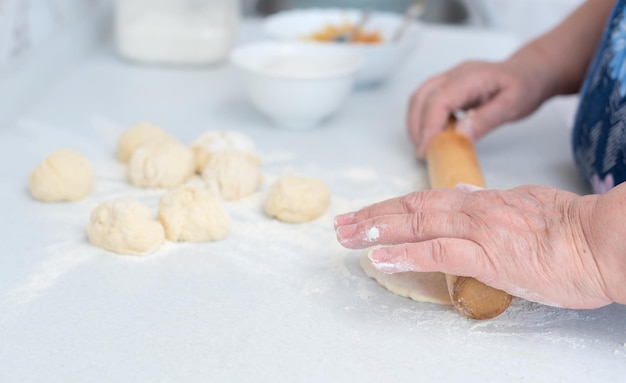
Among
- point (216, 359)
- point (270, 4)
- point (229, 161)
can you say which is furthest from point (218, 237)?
point (270, 4)

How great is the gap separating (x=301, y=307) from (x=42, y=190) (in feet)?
1.55

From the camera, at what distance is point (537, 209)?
878 millimetres

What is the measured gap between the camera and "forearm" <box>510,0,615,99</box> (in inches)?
54.9

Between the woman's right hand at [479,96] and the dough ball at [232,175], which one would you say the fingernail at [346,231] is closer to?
the dough ball at [232,175]

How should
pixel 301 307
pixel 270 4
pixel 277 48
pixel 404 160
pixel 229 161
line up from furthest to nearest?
pixel 270 4 < pixel 277 48 < pixel 404 160 < pixel 229 161 < pixel 301 307

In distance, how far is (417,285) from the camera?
0.94m

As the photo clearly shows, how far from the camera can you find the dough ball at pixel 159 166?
119 cm

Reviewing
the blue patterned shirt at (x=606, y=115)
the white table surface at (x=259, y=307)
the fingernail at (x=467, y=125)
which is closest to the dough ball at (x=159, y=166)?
the white table surface at (x=259, y=307)

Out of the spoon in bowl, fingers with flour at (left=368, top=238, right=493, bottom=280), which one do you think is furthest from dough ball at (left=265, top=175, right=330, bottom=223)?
the spoon in bowl

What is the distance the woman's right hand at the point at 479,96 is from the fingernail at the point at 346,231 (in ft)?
1.47

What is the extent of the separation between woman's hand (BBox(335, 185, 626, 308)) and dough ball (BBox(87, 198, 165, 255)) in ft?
0.97

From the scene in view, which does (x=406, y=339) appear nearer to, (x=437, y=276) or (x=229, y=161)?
(x=437, y=276)

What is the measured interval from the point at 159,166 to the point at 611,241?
0.69m

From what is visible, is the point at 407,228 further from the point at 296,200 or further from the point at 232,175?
the point at 232,175
